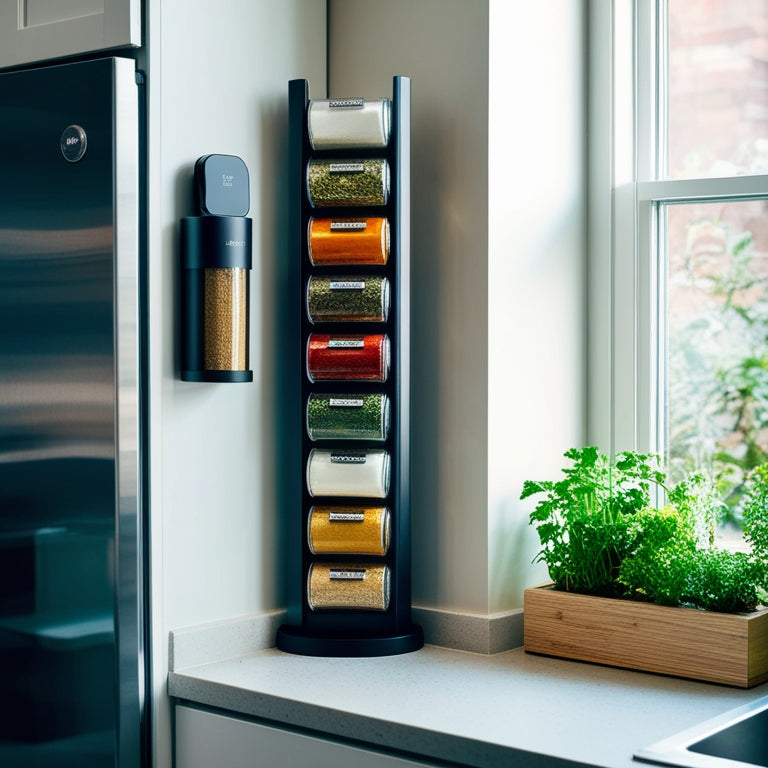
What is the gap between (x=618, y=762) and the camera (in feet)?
4.37

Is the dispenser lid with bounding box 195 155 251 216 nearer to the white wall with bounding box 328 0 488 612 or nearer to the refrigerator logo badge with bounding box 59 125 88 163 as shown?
the refrigerator logo badge with bounding box 59 125 88 163

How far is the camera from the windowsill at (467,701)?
143 centimetres

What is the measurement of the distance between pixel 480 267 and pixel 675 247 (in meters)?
0.44

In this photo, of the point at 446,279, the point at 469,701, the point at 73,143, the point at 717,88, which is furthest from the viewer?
the point at 717,88

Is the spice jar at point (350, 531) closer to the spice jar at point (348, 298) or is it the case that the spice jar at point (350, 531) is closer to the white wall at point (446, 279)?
the white wall at point (446, 279)

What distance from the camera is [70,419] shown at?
174cm

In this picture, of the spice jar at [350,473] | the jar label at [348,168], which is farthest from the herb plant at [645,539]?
the jar label at [348,168]

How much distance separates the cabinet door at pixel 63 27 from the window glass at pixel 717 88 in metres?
1.01

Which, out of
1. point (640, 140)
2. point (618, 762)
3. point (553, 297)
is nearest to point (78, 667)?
point (618, 762)

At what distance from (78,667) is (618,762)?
839 millimetres

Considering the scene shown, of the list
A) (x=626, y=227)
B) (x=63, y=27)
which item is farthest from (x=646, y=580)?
(x=63, y=27)

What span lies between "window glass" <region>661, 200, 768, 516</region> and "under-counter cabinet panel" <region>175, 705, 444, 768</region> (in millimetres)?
902

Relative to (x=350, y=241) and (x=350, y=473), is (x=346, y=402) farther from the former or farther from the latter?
(x=350, y=241)

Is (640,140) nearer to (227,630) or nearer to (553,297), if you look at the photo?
(553,297)
